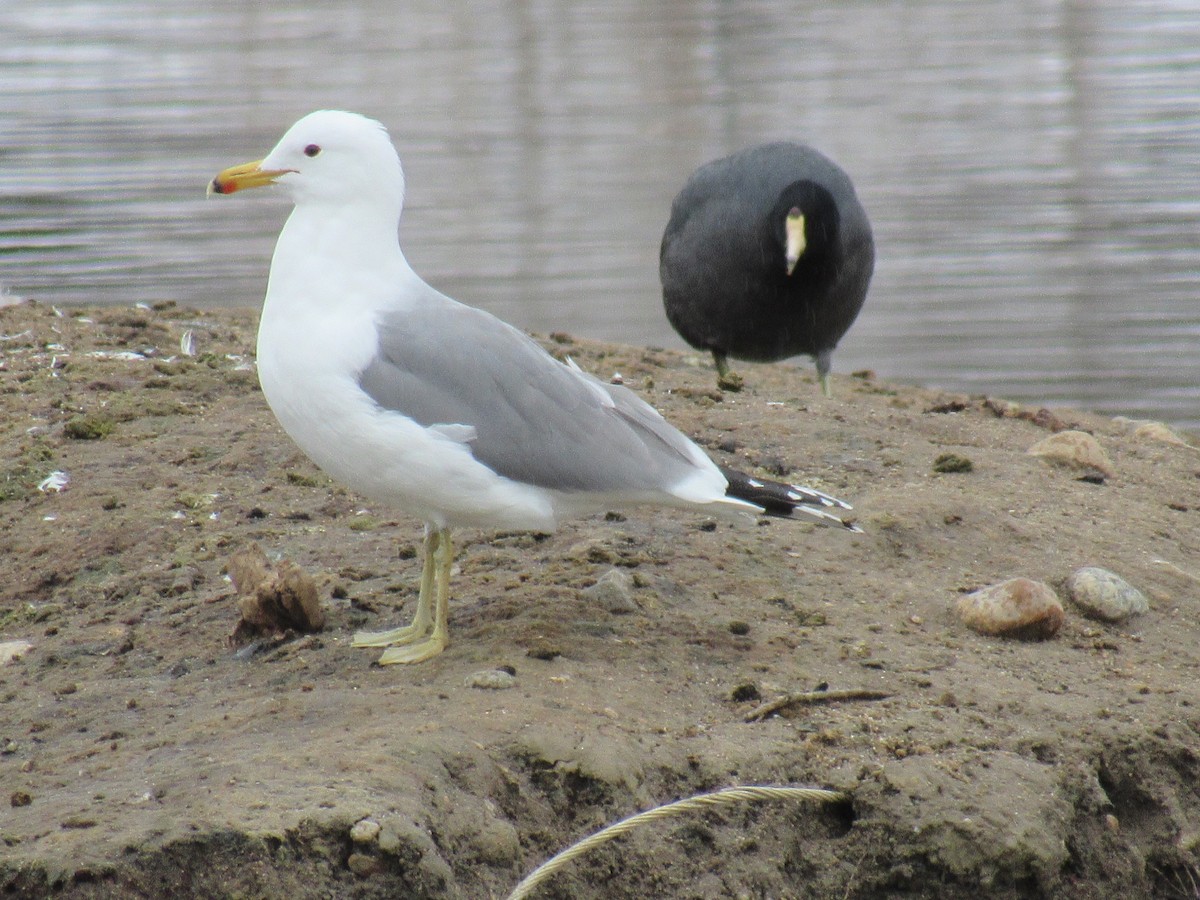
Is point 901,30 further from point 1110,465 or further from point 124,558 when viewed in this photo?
point 124,558

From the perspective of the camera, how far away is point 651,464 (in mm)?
3299

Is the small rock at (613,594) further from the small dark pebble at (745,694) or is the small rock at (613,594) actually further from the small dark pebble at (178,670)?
the small dark pebble at (178,670)

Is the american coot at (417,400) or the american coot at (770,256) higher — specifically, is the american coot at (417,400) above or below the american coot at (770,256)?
above

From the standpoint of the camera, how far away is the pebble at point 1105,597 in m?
3.62

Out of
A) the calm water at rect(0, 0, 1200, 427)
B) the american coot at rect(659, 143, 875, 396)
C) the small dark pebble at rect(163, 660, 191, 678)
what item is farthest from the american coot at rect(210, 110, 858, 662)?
the calm water at rect(0, 0, 1200, 427)

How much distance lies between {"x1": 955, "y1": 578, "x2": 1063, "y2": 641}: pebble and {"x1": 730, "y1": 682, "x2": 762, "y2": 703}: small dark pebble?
0.63 metres

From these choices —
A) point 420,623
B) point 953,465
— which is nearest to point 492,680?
point 420,623

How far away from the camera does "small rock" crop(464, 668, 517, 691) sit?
3.07m

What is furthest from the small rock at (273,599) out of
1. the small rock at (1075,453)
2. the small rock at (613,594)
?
the small rock at (1075,453)

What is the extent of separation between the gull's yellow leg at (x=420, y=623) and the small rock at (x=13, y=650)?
0.71 m

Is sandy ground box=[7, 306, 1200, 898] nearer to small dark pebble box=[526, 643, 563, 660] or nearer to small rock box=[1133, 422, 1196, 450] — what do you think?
small dark pebble box=[526, 643, 563, 660]

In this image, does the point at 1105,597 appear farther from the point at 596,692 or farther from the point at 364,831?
the point at 364,831

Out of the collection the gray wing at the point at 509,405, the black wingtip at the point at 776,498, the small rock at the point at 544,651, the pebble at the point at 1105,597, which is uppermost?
the gray wing at the point at 509,405

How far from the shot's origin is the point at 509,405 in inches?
128
